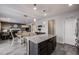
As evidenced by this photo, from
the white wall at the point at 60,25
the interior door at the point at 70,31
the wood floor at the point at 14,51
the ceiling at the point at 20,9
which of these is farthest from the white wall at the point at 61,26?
the wood floor at the point at 14,51

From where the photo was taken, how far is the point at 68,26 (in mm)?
4102

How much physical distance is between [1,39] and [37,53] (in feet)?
4.83

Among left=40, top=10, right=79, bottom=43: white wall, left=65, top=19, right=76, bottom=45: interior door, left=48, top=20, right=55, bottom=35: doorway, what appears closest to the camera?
left=65, top=19, right=76, bottom=45: interior door

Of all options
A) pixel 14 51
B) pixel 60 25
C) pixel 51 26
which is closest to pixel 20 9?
Result: pixel 14 51

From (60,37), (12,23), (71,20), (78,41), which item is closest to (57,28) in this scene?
(60,37)

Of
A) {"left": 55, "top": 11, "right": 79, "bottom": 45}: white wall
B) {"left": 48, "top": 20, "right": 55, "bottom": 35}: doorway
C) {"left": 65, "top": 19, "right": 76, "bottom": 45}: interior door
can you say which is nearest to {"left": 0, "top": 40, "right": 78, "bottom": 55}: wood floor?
{"left": 65, "top": 19, "right": 76, "bottom": 45}: interior door

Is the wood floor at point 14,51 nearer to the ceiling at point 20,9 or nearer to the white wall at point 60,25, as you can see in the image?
the ceiling at point 20,9

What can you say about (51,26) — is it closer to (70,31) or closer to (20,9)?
(70,31)

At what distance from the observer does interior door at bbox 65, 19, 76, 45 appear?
379cm

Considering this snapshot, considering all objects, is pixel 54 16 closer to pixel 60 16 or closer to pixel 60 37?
pixel 60 16

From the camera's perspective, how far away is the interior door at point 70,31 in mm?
3795

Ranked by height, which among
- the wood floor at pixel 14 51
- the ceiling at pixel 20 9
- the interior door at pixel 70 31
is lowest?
the wood floor at pixel 14 51

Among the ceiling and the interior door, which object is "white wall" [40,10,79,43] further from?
the ceiling

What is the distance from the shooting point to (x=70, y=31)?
13.0 feet
